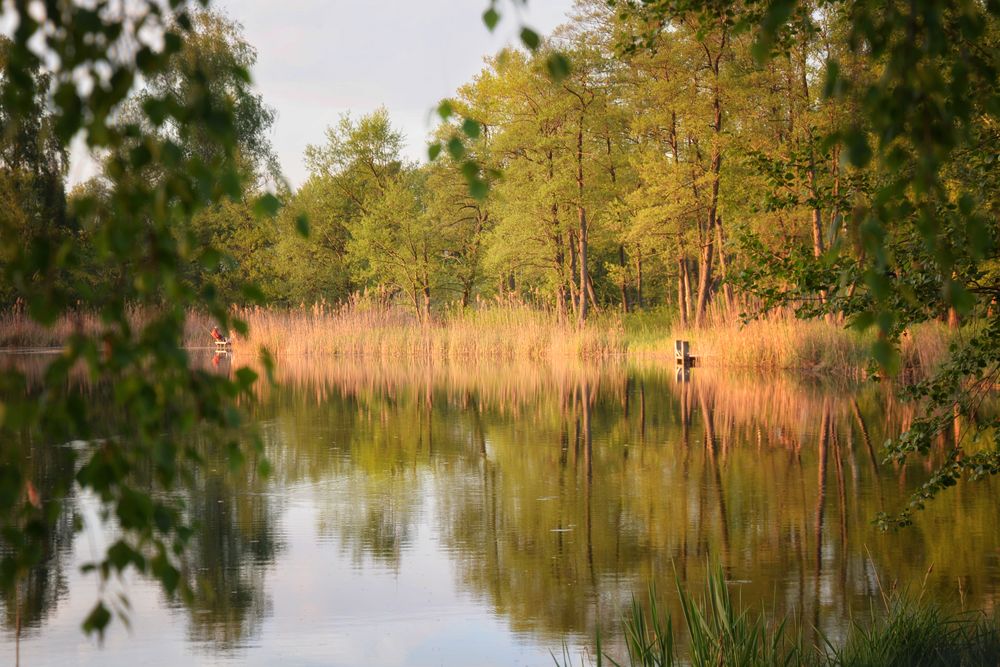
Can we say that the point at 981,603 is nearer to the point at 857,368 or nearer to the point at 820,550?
the point at 820,550

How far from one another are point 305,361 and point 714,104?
15139 mm

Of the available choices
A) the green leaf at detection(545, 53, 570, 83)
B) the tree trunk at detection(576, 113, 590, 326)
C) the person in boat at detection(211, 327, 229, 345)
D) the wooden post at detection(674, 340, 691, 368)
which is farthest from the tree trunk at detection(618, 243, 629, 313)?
the green leaf at detection(545, 53, 570, 83)

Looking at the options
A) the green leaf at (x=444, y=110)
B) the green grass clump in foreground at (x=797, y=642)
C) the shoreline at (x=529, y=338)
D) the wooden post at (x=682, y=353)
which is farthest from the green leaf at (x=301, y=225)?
the wooden post at (x=682, y=353)

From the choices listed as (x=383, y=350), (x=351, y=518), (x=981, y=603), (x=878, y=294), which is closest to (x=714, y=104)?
(x=383, y=350)

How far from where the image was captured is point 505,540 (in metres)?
9.82

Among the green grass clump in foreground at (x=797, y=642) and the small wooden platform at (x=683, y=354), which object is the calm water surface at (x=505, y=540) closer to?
the green grass clump in foreground at (x=797, y=642)

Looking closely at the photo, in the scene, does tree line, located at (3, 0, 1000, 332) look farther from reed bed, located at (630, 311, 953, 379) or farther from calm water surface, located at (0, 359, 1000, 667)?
calm water surface, located at (0, 359, 1000, 667)

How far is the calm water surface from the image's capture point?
23.5 feet

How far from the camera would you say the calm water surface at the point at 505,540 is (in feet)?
23.5

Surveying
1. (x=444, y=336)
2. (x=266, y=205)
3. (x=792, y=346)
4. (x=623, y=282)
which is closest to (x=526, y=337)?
(x=444, y=336)

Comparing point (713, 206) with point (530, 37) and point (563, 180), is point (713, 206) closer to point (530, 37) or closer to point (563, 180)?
point (563, 180)

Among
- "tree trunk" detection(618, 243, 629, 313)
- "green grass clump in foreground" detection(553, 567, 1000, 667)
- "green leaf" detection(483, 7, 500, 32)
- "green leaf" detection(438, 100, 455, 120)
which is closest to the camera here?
"green leaf" detection(438, 100, 455, 120)

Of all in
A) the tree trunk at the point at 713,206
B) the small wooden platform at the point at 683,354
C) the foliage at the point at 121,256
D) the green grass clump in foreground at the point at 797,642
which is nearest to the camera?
the foliage at the point at 121,256

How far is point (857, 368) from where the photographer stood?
26250 mm
